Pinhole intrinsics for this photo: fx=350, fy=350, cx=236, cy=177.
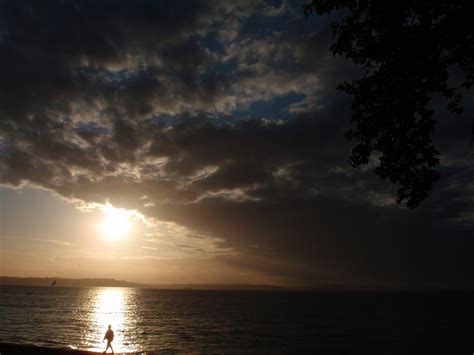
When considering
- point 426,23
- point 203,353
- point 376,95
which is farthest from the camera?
point 203,353

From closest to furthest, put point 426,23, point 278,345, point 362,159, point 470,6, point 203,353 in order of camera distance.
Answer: point 470,6
point 426,23
point 362,159
point 203,353
point 278,345

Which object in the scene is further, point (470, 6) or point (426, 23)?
point (426, 23)

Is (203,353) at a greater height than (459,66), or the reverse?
(459,66)

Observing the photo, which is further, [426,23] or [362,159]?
[362,159]

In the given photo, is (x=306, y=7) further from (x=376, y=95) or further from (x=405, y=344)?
(x=405, y=344)

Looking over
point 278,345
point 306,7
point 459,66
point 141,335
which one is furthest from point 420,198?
point 141,335

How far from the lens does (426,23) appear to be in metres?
7.53

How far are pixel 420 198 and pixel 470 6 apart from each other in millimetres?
4171

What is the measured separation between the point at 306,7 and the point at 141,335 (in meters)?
62.9

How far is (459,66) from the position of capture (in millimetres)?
8148

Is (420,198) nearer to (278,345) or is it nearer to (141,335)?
(278,345)

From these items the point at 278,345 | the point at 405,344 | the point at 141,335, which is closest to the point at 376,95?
the point at 278,345

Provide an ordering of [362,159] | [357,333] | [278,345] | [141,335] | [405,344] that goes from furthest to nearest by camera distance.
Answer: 1. [357,333]
2. [141,335]
3. [405,344]
4. [278,345]
5. [362,159]

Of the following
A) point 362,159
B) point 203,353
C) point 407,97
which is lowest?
point 203,353
